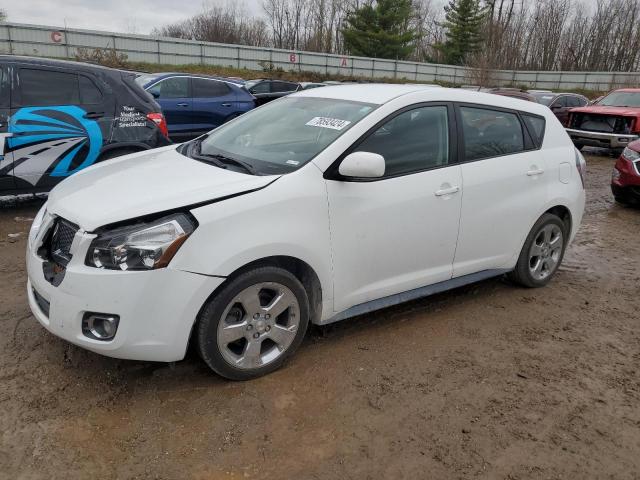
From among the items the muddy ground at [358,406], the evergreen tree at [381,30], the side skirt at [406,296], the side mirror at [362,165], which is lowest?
the muddy ground at [358,406]

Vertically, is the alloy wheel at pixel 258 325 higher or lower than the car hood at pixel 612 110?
lower

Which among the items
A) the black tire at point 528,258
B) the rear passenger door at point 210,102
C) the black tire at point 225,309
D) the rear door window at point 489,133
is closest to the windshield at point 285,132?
the black tire at point 225,309

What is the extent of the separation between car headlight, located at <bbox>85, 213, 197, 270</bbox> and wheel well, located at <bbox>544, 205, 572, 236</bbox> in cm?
332

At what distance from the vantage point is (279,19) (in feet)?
214

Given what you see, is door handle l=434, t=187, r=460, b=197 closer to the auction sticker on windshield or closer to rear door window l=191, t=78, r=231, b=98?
the auction sticker on windshield

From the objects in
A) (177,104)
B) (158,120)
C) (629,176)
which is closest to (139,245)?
(158,120)

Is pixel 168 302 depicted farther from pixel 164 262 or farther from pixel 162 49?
pixel 162 49

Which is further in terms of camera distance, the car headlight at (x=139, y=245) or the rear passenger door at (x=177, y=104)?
the rear passenger door at (x=177, y=104)

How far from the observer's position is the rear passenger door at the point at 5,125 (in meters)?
5.74

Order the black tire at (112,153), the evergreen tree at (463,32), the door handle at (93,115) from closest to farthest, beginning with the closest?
the door handle at (93,115) < the black tire at (112,153) < the evergreen tree at (463,32)

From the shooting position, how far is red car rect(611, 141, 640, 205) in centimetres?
796

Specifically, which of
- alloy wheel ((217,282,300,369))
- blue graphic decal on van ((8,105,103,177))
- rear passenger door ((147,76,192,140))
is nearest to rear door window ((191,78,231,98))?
rear passenger door ((147,76,192,140))

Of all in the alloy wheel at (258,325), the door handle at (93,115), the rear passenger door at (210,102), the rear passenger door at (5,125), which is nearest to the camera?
the alloy wheel at (258,325)

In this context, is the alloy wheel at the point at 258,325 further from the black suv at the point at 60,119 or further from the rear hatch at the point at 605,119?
the rear hatch at the point at 605,119
